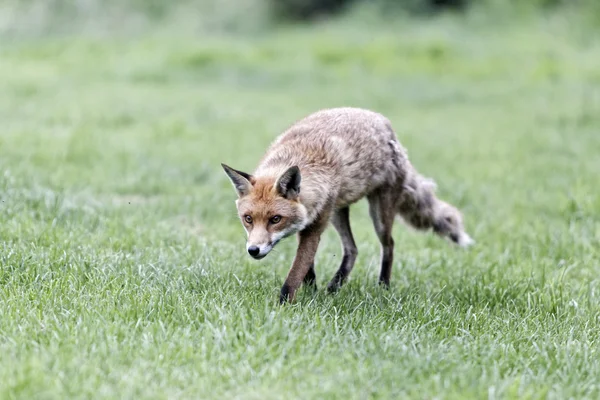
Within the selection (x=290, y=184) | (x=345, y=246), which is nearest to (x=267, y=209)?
(x=290, y=184)

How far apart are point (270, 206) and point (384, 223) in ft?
5.39

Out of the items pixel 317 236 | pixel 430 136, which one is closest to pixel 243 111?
pixel 430 136

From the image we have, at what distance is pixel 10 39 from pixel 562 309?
75.5 feet

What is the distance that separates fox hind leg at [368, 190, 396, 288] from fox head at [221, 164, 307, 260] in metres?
1.31

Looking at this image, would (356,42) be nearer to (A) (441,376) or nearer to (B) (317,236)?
(B) (317,236)

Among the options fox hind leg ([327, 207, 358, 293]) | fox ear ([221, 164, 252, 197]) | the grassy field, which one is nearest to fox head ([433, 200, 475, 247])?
the grassy field

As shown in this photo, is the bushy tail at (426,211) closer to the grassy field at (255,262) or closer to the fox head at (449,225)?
the fox head at (449,225)

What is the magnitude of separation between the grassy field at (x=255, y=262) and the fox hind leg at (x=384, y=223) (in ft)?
0.51

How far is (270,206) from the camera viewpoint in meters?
5.34

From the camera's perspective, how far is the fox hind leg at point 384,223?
21.8ft

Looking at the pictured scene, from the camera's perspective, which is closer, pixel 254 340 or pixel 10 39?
pixel 254 340

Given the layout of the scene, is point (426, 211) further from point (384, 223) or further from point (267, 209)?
point (267, 209)

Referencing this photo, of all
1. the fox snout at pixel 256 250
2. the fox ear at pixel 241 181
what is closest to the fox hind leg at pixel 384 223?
the fox ear at pixel 241 181

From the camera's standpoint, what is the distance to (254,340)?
4359 millimetres
